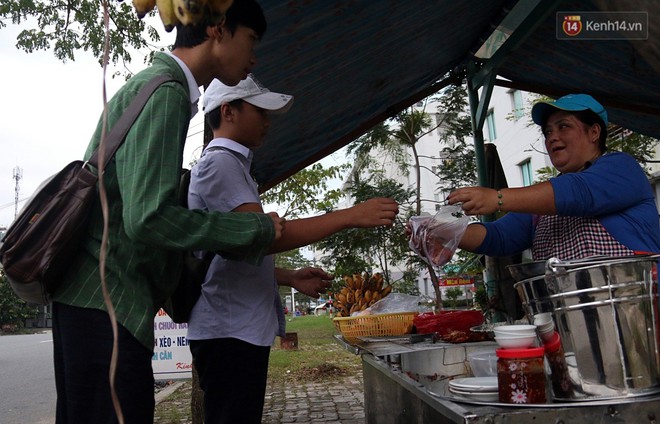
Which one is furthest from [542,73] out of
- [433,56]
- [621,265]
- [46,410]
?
[46,410]

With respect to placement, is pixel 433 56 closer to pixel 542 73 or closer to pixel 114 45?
pixel 542 73

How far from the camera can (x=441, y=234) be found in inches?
98.5

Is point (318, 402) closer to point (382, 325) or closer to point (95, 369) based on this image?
point (382, 325)

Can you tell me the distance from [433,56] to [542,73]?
121 centimetres

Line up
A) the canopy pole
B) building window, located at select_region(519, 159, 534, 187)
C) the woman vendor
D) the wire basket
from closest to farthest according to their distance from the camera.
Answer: the woman vendor
the wire basket
the canopy pole
building window, located at select_region(519, 159, 534, 187)

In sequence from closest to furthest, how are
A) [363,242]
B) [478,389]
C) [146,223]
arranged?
[146,223]
[478,389]
[363,242]

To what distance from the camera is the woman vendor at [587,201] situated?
2.09m

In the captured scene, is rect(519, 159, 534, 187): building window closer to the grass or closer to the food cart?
the grass

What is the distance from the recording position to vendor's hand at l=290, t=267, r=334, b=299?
250cm

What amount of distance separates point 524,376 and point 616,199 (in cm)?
95

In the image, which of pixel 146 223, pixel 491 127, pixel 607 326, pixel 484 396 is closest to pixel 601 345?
pixel 607 326

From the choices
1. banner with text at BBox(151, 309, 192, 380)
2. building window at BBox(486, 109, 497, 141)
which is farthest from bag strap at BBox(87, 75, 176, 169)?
building window at BBox(486, 109, 497, 141)

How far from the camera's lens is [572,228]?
7.50 feet

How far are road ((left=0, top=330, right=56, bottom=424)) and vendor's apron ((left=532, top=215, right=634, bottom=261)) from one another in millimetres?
6676
